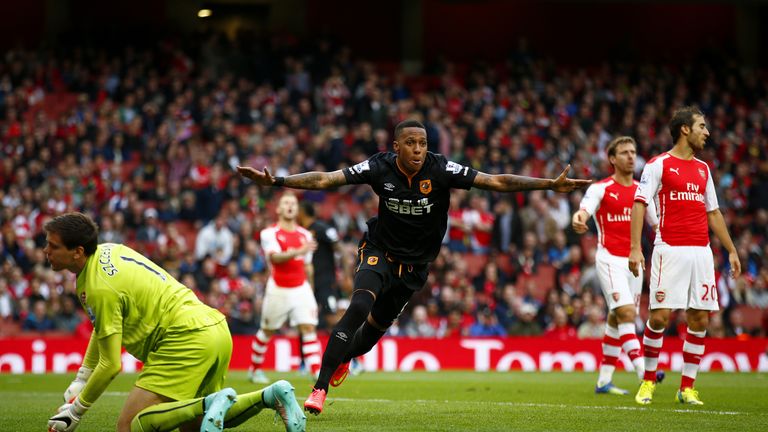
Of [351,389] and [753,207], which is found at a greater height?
[753,207]

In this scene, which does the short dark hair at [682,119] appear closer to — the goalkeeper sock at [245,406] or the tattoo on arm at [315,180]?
the tattoo on arm at [315,180]

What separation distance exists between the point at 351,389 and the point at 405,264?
4.05m

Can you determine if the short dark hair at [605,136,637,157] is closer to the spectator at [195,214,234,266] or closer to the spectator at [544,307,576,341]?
the spectator at [544,307,576,341]

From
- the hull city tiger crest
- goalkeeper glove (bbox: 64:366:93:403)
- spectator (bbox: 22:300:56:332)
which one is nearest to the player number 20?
the hull city tiger crest

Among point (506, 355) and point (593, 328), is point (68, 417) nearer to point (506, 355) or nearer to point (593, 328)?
point (506, 355)

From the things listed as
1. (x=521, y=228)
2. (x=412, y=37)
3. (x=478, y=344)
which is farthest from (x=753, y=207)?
(x=412, y=37)

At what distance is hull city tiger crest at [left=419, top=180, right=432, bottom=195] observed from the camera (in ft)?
31.2

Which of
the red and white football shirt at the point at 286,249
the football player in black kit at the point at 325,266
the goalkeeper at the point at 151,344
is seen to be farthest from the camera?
the football player in black kit at the point at 325,266

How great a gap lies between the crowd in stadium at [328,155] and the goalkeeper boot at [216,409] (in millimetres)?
12806

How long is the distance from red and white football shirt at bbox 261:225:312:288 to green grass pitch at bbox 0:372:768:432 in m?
1.43

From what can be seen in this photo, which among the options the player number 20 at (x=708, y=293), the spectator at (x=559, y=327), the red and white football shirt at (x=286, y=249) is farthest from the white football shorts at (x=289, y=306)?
the spectator at (x=559, y=327)

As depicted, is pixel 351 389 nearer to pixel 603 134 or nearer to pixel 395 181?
pixel 395 181

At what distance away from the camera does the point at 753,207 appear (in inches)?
1037

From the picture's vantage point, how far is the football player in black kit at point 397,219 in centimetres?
925
